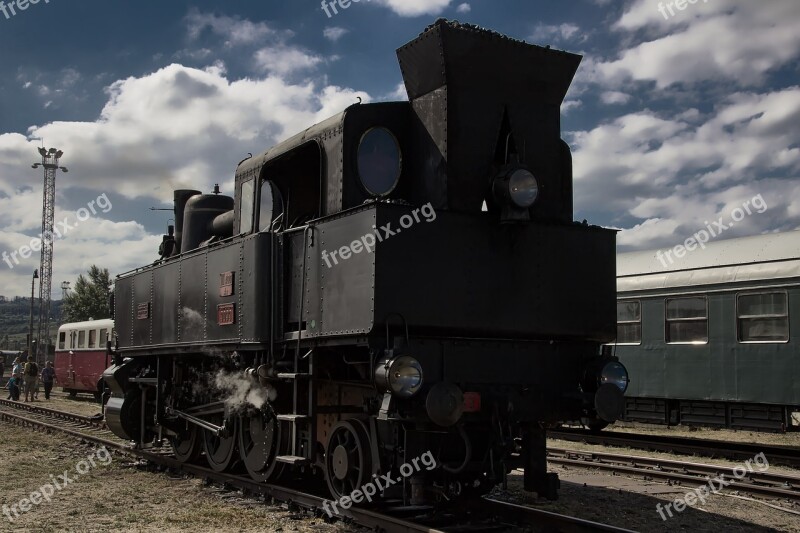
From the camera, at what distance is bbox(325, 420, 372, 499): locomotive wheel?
716 centimetres

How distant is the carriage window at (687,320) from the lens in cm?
1458

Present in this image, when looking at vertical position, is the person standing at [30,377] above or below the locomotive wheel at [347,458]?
Result: below

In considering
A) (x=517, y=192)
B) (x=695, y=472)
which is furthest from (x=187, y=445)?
(x=695, y=472)

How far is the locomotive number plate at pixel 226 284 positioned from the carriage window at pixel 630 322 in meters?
9.68

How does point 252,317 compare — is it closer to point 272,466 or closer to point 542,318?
point 272,466

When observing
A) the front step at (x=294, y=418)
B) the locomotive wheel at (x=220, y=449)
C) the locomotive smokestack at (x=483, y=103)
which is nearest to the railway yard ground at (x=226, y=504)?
the locomotive wheel at (x=220, y=449)

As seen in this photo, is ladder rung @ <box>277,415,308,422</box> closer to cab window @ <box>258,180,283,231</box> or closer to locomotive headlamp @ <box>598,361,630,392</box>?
cab window @ <box>258,180,283,231</box>

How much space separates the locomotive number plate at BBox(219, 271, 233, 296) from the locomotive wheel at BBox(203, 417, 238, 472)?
174 cm

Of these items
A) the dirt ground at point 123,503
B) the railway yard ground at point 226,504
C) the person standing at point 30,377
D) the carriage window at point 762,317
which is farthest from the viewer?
the person standing at point 30,377

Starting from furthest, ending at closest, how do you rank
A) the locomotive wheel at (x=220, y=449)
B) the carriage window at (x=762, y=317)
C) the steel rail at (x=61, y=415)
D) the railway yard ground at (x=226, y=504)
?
the steel rail at (x=61, y=415)
the carriage window at (x=762, y=317)
the locomotive wheel at (x=220, y=449)
the railway yard ground at (x=226, y=504)

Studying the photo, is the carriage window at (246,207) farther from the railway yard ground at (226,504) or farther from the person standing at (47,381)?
the person standing at (47,381)

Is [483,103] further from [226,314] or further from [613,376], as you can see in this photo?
[226,314]

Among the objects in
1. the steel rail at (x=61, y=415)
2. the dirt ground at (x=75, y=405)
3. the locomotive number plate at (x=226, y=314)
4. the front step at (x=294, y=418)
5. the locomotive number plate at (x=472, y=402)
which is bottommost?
the dirt ground at (x=75, y=405)

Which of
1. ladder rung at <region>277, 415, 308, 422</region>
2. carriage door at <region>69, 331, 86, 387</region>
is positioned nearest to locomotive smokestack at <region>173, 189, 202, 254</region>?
ladder rung at <region>277, 415, 308, 422</region>
